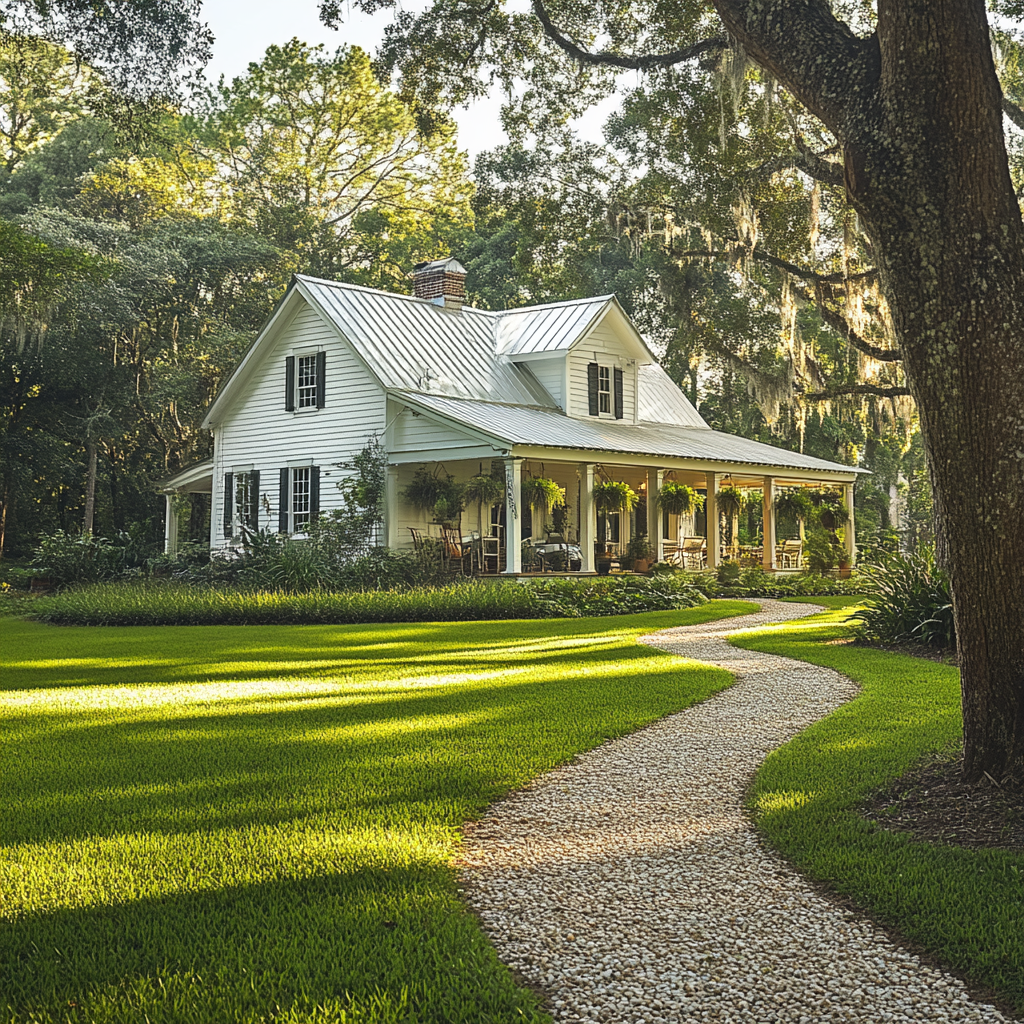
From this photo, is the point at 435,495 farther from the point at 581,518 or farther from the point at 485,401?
the point at 581,518

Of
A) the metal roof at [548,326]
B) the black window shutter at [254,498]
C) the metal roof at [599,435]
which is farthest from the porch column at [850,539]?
the black window shutter at [254,498]

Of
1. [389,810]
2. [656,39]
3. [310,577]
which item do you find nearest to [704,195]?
[656,39]

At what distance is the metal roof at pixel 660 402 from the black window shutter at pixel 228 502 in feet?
33.4

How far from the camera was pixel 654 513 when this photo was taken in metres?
23.2

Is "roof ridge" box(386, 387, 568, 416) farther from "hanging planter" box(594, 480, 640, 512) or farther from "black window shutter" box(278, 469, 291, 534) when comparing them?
"black window shutter" box(278, 469, 291, 534)

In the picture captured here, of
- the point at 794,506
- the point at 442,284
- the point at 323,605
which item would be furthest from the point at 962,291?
the point at 442,284

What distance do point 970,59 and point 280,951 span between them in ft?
15.0

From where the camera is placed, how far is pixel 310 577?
1853 cm

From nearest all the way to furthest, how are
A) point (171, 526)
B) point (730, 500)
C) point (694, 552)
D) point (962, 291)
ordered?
point (962, 291)
point (730, 500)
point (171, 526)
point (694, 552)

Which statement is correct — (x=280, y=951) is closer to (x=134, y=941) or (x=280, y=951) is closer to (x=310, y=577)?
(x=134, y=941)

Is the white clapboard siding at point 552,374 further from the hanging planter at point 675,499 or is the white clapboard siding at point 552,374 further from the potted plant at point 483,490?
the potted plant at point 483,490

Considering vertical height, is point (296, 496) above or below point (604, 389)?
below

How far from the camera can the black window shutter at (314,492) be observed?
2238 centimetres

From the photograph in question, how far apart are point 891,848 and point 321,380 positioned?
64.1 feet
